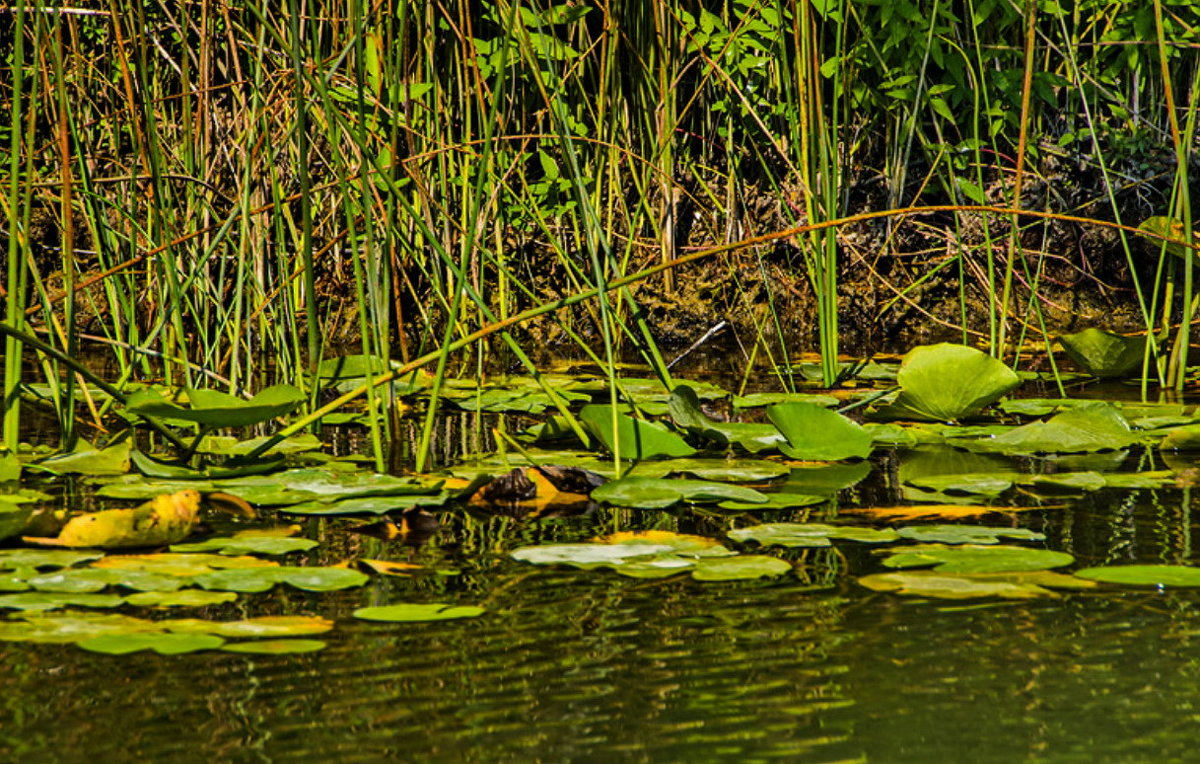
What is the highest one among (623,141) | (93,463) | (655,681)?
(623,141)

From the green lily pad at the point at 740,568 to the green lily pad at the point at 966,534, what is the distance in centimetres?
15

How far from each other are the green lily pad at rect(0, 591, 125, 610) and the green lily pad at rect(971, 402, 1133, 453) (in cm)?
116

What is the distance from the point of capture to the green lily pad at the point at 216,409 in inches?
57.7

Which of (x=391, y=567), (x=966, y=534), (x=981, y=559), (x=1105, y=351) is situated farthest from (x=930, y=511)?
(x=1105, y=351)

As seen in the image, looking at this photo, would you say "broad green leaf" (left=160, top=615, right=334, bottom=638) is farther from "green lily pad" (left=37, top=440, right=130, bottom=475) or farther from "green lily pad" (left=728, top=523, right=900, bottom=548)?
"green lily pad" (left=37, top=440, right=130, bottom=475)

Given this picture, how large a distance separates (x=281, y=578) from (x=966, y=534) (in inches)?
24.0

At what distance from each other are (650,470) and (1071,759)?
3.00ft

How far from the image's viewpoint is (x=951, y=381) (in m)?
1.92

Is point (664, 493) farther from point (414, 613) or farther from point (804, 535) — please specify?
point (414, 613)

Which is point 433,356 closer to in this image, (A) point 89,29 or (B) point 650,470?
(B) point 650,470

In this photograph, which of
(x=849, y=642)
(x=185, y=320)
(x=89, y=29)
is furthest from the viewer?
(x=89, y=29)

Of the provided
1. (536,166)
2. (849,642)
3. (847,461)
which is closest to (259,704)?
(849,642)

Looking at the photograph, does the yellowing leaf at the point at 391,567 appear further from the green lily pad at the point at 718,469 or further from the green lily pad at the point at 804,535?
the green lily pad at the point at 718,469

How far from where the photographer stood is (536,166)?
3.65 metres
